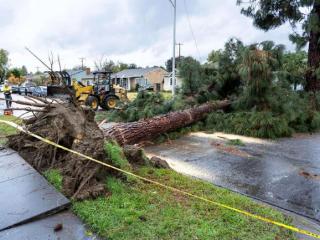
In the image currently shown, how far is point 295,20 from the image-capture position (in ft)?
32.0

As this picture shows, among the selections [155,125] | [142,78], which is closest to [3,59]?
[142,78]

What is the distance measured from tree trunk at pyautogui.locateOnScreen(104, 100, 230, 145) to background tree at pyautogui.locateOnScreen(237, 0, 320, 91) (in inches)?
138

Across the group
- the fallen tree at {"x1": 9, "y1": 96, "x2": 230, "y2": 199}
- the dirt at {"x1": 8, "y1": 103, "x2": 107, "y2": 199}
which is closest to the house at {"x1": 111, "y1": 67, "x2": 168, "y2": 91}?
the fallen tree at {"x1": 9, "y1": 96, "x2": 230, "y2": 199}

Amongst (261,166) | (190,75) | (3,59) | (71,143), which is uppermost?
(3,59)

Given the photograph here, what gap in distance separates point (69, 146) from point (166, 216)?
6.21ft

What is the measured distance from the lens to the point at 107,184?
3.25 metres

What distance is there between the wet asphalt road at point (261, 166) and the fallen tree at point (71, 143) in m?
1.30

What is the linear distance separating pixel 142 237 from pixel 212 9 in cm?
1267

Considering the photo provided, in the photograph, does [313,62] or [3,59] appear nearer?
[313,62]

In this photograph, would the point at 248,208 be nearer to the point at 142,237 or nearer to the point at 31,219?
the point at 142,237

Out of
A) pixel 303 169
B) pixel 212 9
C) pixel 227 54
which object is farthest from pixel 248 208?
pixel 212 9

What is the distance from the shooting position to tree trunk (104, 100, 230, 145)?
203 inches

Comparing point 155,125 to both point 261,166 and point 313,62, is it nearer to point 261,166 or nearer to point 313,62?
point 261,166

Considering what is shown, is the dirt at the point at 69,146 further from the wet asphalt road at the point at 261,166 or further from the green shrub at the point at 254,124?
the green shrub at the point at 254,124
